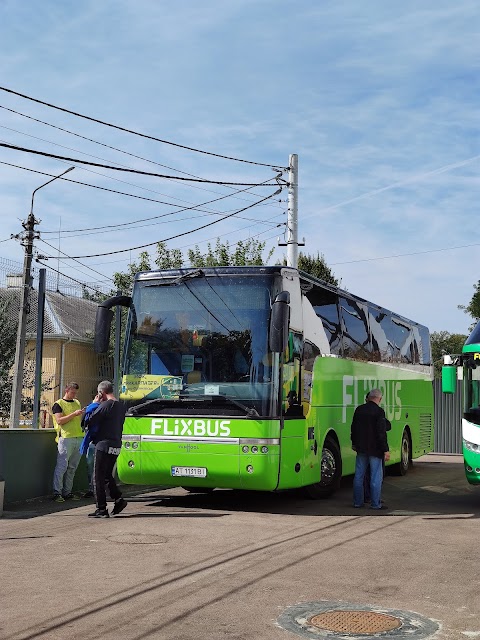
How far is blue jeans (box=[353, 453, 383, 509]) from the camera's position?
521 inches

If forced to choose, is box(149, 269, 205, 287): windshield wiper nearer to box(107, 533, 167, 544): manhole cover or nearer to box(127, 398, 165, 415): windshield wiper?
box(127, 398, 165, 415): windshield wiper

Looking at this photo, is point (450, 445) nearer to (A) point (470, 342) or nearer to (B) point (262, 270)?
(A) point (470, 342)

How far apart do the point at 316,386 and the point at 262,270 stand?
2.21 metres

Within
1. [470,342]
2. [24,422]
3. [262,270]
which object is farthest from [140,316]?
[24,422]

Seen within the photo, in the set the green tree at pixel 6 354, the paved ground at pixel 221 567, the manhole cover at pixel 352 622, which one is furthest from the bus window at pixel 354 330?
the green tree at pixel 6 354

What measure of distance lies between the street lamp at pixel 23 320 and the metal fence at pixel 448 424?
14.4 m

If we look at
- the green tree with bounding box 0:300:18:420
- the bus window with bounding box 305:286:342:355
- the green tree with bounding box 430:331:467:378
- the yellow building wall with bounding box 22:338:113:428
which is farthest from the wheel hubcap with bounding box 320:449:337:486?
the green tree with bounding box 430:331:467:378

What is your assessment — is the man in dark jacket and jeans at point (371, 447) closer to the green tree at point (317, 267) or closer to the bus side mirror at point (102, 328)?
the bus side mirror at point (102, 328)

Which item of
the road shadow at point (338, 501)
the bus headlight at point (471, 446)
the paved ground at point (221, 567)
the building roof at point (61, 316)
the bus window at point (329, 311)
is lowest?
the paved ground at point (221, 567)

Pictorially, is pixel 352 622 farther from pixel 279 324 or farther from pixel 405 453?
pixel 405 453

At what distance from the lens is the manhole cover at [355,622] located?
6.26 meters

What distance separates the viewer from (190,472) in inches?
488

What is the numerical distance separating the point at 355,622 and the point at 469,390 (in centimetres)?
806

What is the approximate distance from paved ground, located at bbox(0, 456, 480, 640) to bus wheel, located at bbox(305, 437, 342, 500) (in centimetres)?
55
